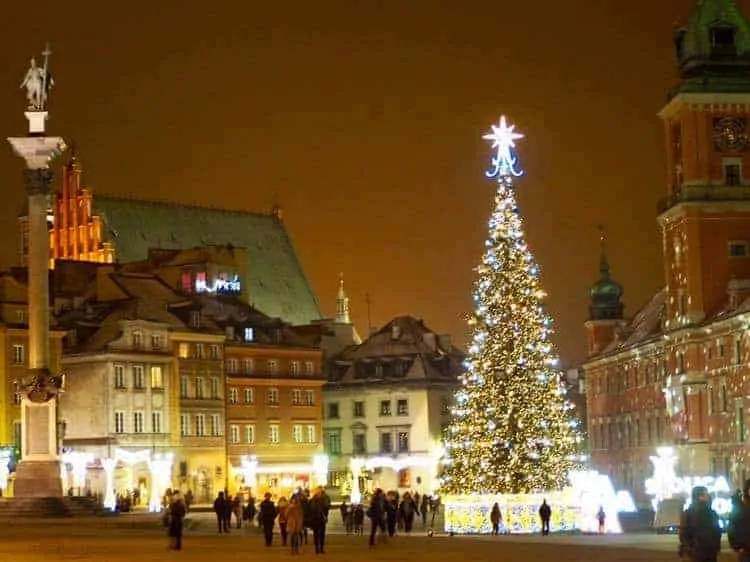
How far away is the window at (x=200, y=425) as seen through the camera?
98438mm

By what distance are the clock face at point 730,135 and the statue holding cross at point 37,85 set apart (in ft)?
130

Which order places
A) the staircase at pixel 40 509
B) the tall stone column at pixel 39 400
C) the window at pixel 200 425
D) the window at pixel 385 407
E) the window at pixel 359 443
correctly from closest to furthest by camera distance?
the staircase at pixel 40 509 < the tall stone column at pixel 39 400 < the window at pixel 200 425 < the window at pixel 385 407 < the window at pixel 359 443

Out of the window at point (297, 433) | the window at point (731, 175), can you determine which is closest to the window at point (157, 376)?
the window at point (297, 433)

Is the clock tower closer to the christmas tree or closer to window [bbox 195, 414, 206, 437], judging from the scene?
window [bbox 195, 414, 206, 437]

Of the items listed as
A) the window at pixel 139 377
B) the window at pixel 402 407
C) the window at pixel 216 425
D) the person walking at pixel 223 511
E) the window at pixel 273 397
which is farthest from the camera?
the window at pixel 402 407

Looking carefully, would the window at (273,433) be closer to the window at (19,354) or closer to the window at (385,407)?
the window at (385,407)

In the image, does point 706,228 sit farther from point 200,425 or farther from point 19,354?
point 19,354

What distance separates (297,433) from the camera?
10694cm

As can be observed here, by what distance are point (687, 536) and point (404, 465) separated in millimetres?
90222

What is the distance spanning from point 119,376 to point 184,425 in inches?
250

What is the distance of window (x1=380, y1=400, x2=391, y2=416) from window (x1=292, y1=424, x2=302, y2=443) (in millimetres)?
8862

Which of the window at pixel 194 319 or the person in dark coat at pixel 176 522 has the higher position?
the window at pixel 194 319

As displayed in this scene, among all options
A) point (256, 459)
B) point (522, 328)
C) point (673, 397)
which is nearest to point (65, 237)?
point (256, 459)

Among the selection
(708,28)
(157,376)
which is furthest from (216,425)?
(708,28)
